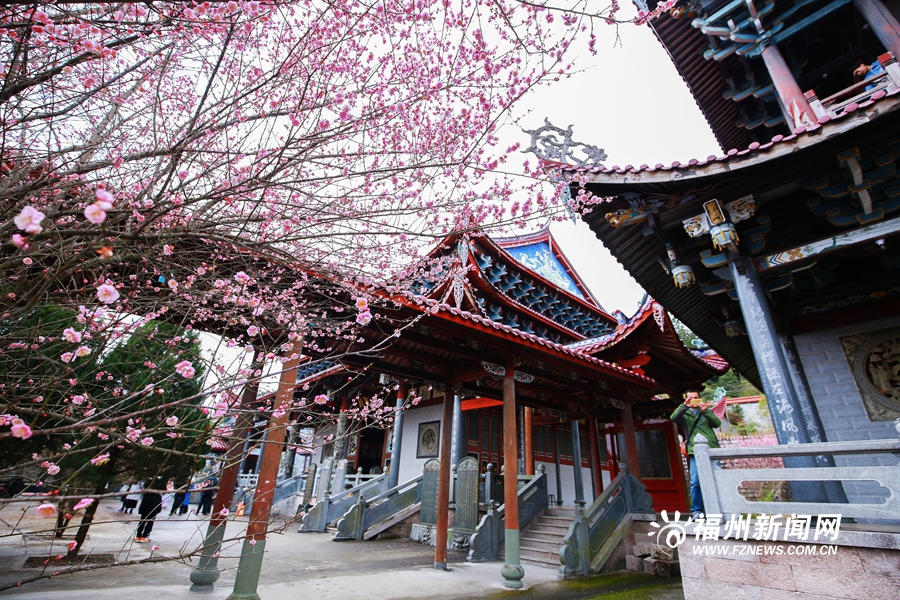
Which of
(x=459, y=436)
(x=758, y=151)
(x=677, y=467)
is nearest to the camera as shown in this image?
(x=758, y=151)

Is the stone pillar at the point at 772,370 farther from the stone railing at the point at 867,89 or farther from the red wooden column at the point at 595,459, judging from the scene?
the red wooden column at the point at 595,459

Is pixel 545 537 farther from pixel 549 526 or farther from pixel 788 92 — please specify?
pixel 788 92

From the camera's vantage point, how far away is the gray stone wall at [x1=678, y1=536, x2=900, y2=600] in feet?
9.06

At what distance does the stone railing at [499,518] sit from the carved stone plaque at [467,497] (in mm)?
372

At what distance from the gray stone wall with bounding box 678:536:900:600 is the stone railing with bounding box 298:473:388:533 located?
8.38 m

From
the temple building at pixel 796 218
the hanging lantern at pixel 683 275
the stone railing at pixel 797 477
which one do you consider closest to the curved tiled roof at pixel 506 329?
the temple building at pixel 796 218

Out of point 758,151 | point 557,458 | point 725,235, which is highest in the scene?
point 758,151

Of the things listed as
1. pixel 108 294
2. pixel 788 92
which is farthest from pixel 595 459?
pixel 108 294

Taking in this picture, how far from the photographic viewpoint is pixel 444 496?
22.2ft

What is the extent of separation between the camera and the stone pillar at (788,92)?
16.8 feet

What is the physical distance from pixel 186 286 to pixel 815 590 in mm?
4866

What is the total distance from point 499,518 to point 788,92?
7.94m

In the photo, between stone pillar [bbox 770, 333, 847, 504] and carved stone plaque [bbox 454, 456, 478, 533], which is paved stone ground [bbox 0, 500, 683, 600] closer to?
carved stone plaque [bbox 454, 456, 478, 533]

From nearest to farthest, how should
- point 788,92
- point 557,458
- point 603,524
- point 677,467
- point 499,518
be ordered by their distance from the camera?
point 788,92
point 603,524
point 499,518
point 677,467
point 557,458
